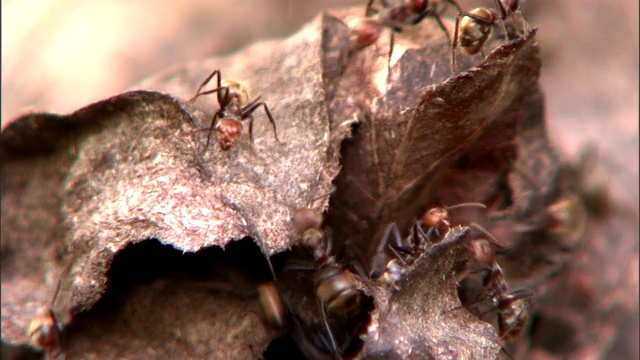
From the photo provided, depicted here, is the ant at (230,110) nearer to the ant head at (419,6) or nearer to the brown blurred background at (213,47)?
the ant head at (419,6)

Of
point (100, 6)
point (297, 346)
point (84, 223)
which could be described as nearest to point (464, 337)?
point (297, 346)

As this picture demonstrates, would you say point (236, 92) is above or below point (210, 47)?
below

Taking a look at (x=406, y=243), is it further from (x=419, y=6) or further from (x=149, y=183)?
(x=419, y=6)

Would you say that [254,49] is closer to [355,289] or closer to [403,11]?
[403,11]

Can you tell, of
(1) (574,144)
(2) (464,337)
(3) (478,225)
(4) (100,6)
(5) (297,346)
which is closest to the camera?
(2) (464,337)

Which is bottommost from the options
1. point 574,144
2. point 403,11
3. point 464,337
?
point 574,144

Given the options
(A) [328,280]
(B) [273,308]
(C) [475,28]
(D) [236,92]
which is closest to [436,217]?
(A) [328,280]

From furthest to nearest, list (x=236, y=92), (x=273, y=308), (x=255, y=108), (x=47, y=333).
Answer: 1. (x=236, y=92)
2. (x=255, y=108)
3. (x=47, y=333)
4. (x=273, y=308)
